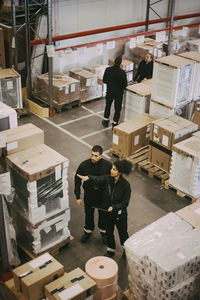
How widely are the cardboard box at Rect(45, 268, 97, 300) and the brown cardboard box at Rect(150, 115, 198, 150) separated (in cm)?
426

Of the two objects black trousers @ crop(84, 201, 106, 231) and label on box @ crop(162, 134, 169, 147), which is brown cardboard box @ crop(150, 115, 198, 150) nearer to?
label on box @ crop(162, 134, 169, 147)

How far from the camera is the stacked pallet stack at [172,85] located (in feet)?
29.8

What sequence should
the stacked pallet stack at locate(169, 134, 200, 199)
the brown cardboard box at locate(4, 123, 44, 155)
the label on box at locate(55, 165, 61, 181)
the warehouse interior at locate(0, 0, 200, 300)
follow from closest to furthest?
the label on box at locate(55, 165, 61, 181)
the brown cardboard box at locate(4, 123, 44, 155)
the warehouse interior at locate(0, 0, 200, 300)
the stacked pallet stack at locate(169, 134, 200, 199)

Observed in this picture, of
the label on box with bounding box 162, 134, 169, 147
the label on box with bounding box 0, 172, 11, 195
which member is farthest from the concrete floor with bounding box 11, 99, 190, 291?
the label on box with bounding box 0, 172, 11, 195

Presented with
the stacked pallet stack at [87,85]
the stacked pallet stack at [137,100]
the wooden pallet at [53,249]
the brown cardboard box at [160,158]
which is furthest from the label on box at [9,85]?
the wooden pallet at [53,249]

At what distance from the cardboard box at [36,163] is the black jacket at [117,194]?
759 millimetres

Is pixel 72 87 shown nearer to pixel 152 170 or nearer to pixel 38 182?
pixel 152 170

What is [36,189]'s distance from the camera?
6012mm

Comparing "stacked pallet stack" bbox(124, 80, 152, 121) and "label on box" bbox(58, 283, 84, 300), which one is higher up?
"stacked pallet stack" bbox(124, 80, 152, 121)

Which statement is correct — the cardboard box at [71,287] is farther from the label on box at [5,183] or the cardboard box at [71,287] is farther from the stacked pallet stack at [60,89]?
the stacked pallet stack at [60,89]

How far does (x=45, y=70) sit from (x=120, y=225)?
8178 mm

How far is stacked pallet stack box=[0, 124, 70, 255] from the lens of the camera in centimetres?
605

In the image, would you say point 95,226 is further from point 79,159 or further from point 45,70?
point 45,70

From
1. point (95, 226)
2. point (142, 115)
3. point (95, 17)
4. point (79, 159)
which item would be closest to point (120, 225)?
point (95, 226)
